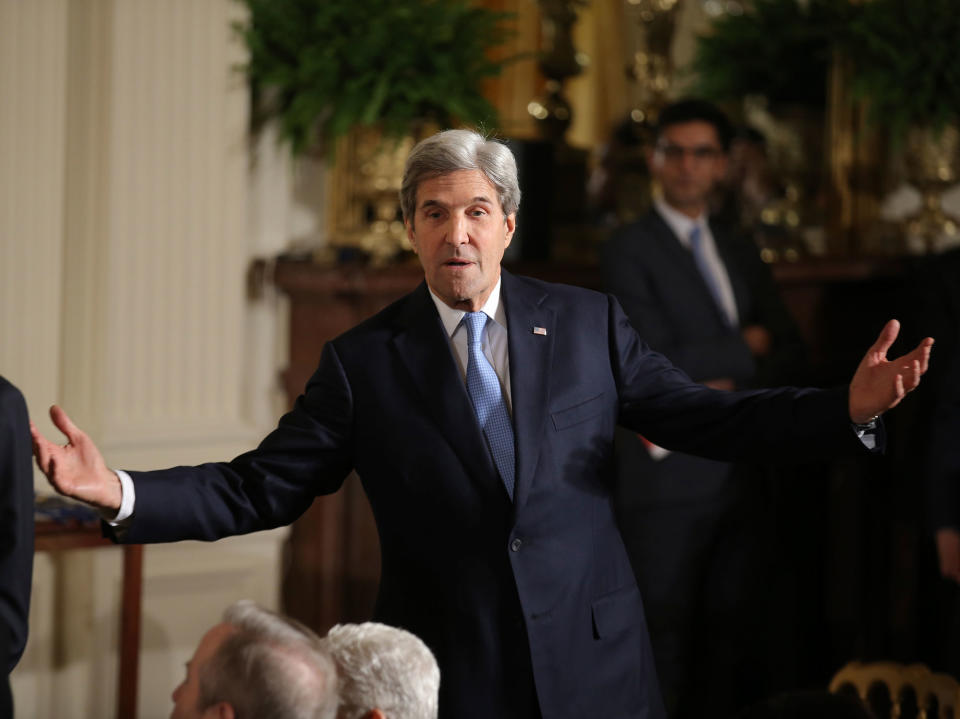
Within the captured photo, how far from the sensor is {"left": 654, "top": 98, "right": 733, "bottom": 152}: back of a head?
433 cm

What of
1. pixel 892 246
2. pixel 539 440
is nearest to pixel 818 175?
pixel 892 246

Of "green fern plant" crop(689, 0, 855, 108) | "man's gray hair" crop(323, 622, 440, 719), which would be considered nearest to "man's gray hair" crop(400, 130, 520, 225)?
"man's gray hair" crop(323, 622, 440, 719)

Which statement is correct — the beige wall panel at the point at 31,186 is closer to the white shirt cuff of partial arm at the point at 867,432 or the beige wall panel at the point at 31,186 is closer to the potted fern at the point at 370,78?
the potted fern at the point at 370,78

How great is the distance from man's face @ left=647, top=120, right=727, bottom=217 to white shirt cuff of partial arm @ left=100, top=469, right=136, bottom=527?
97.5 inches

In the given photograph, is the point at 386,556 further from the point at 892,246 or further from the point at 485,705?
the point at 892,246

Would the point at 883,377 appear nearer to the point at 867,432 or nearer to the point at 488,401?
the point at 867,432

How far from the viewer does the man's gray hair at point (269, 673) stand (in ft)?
6.05

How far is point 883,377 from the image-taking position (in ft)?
7.77

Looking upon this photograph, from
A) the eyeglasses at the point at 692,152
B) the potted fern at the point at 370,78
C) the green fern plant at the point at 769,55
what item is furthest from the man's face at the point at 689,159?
the green fern plant at the point at 769,55

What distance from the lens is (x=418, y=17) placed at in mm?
4500

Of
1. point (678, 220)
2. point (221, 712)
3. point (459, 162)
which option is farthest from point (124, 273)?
point (221, 712)

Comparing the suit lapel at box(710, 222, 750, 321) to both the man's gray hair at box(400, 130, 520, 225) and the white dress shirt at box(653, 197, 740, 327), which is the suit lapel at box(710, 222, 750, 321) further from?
the man's gray hair at box(400, 130, 520, 225)

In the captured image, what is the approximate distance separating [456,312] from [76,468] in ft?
2.52

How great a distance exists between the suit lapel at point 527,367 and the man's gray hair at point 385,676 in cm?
49
